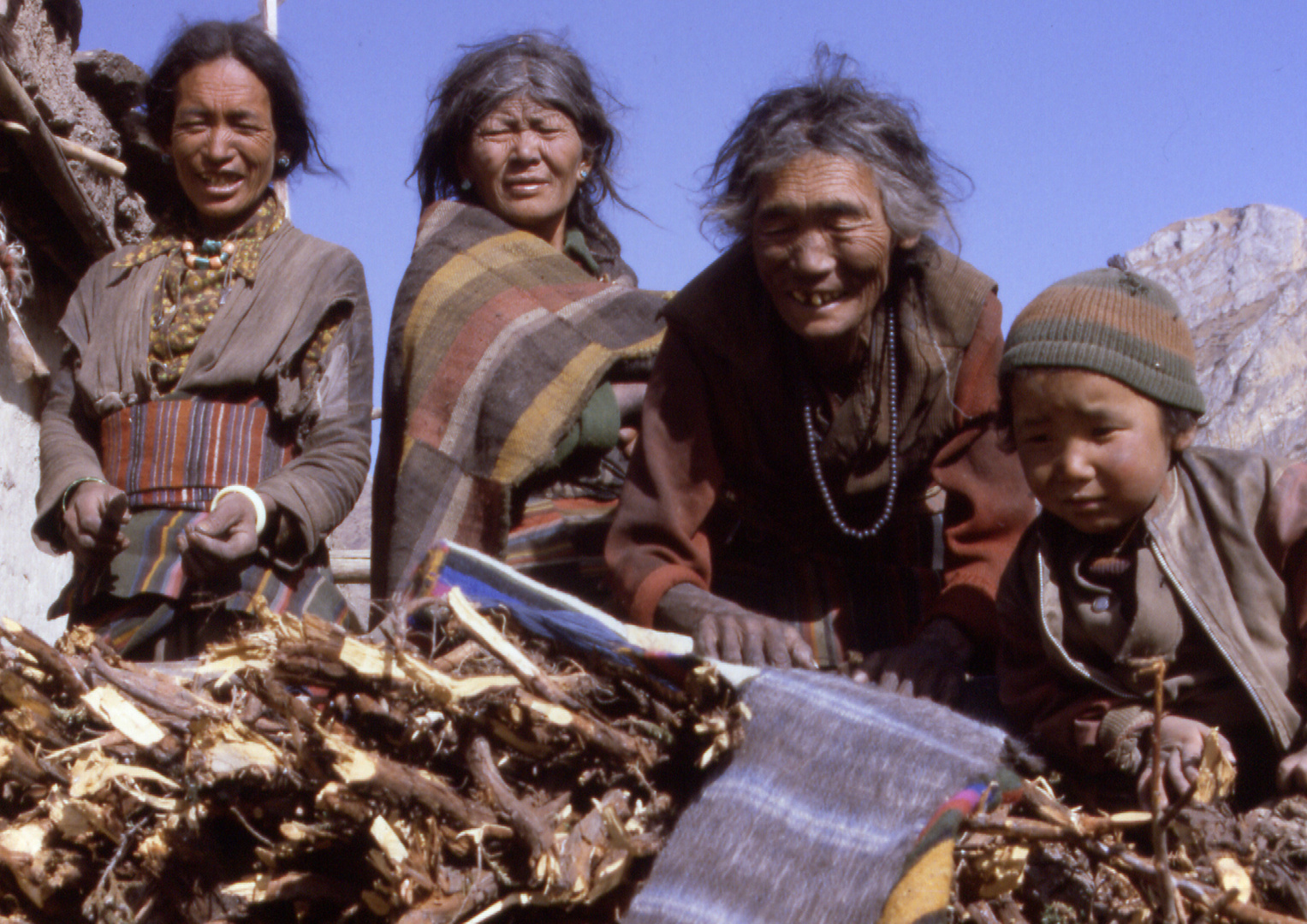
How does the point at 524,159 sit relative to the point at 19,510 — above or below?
above

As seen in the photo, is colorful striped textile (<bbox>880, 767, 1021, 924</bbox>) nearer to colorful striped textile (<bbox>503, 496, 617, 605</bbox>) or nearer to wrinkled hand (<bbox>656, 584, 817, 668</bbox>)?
wrinkled hand (<bbox>656, 584, 817, 668</bbox>)

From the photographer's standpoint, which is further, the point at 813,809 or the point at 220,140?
the point at 220,140

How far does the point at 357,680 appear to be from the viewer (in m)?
1.58

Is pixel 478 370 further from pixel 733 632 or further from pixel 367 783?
pixel 367 783

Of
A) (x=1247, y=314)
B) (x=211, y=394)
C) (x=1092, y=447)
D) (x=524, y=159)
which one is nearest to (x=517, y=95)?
(x=524, y=159)

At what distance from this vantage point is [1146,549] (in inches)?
76.6

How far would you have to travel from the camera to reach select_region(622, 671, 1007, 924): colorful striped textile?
1.43 metres

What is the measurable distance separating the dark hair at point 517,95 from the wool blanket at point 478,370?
0.92ft

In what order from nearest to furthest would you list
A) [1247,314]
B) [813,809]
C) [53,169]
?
[813,809]
[53,169]
[1247,314]

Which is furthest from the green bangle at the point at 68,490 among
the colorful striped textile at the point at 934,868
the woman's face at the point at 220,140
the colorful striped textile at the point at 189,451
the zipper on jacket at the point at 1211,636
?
the zipper on jacket at the point at 1211,636

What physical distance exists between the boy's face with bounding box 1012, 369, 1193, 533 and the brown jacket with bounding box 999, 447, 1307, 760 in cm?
7

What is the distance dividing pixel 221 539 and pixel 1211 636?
196 cm

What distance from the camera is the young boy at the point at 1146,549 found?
1883 millimetres

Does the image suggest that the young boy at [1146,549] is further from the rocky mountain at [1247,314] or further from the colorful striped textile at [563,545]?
the colorful striped textile at [563,545]
